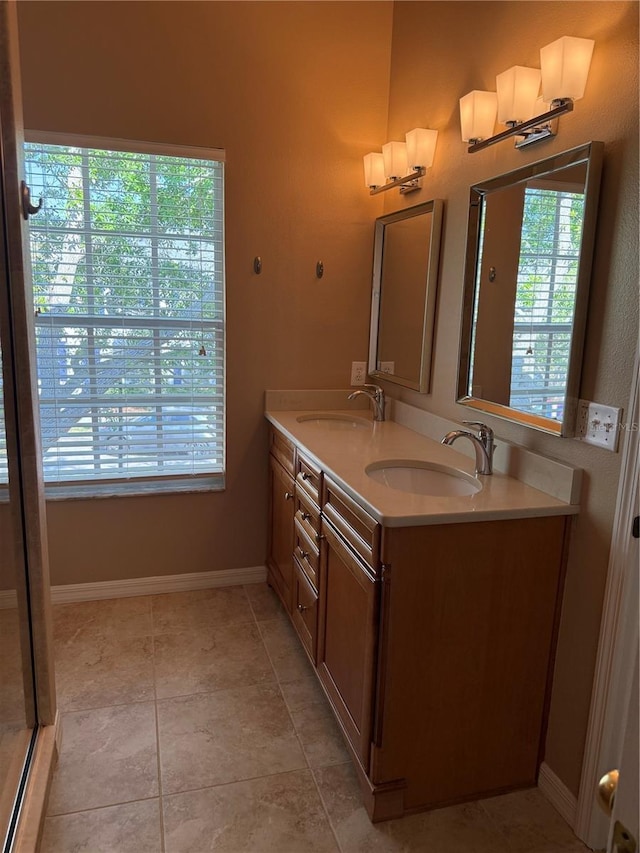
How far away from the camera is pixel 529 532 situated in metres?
1.70

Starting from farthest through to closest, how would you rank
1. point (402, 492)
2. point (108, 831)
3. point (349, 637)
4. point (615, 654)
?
point (349, 637) → point (402, 492) → point (108, 831) → point (615, 654)

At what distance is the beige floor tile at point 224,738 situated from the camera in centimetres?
191

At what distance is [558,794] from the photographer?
1793 millimetres

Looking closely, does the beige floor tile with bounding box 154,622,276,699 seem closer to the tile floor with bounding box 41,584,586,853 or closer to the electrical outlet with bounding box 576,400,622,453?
the tile floor with bounding box 41,584,586,853

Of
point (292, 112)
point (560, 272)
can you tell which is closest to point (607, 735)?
point (560, 272)

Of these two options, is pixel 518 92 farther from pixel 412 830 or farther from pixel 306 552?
pixel 412 830

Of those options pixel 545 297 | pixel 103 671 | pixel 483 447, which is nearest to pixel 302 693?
pixel 103 671

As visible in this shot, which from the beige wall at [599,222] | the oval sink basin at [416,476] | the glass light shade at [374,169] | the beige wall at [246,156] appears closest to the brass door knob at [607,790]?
the beige wall at [599,222]

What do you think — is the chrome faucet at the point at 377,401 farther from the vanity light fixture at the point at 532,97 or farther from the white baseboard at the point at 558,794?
the white baseboard at the point at 558,794

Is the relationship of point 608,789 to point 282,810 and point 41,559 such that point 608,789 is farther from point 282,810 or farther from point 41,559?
point 41,559

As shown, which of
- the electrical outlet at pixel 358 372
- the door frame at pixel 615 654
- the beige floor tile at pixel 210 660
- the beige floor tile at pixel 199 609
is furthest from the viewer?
the electrical outlet at pixel 358 372

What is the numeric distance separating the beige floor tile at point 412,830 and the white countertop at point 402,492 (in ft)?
2.96

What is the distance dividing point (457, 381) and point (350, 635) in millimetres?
1020

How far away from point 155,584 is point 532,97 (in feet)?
8.70
